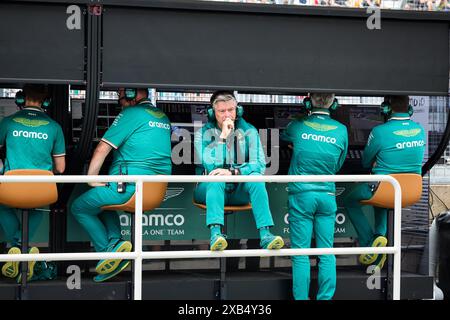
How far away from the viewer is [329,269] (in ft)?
21.9

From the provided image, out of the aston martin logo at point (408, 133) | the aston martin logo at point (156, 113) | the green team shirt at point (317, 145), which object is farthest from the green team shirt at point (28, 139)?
the aston martin logo at point (408, 133)

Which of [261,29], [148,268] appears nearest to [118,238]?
[148,268]

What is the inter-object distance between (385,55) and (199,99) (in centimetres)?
181

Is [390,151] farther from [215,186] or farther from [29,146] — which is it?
[29,146]

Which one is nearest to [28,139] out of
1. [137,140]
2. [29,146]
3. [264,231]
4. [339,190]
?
[29,146]

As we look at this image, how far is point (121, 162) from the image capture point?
6.62 metres

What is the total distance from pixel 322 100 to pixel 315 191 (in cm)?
70

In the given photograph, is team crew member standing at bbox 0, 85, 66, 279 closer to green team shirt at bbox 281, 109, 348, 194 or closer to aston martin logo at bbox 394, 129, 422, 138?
green team shirt at bbox 281, 109, 348, 194

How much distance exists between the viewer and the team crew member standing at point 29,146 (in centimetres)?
645
